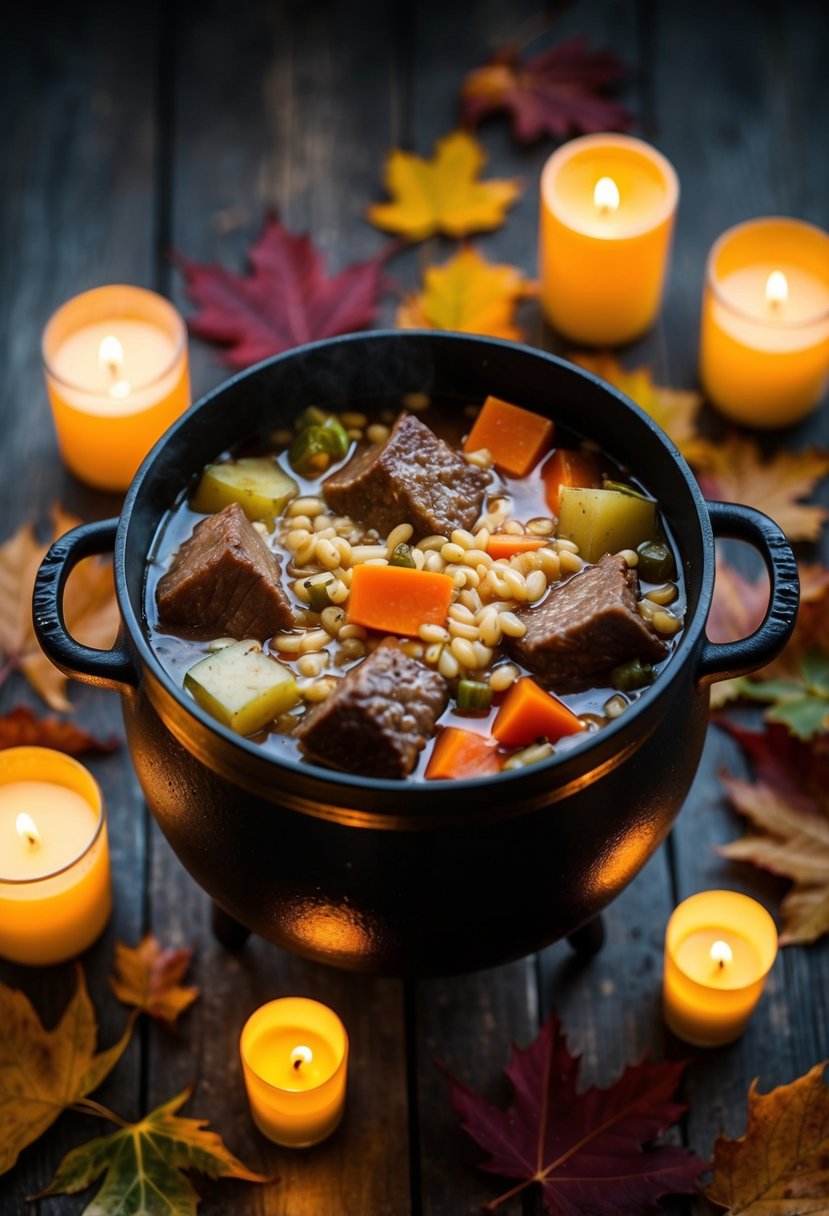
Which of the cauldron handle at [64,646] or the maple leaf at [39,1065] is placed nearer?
the cauldron handle at [64,646]

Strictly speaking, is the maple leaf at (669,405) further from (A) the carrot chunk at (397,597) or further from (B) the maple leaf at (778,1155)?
(B) the maple leaf at (778,1155)

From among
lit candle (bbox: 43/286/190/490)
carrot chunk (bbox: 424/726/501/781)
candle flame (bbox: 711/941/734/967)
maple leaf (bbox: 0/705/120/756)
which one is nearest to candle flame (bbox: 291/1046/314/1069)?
Result: carrot chunk (bbox: 424/726/501/781)

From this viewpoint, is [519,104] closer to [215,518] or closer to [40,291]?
[40,291]

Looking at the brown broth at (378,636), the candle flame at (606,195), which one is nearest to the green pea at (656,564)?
the brown broth at (378,636)

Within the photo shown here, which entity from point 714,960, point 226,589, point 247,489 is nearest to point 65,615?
point 247,489

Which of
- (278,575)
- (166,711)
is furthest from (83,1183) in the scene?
(278,575)

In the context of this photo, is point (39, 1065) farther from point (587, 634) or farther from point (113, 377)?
point (113, 377)
